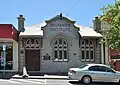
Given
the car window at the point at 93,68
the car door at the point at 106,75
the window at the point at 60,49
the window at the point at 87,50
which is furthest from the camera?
the window at the point at 87,50

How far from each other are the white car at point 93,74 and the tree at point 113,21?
2.03m

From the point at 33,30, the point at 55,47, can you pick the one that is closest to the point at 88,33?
the point at 55,47

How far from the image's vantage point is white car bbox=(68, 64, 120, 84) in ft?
81.5

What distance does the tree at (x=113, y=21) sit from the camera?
982 inches

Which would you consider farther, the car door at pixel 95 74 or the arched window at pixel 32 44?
the arched window at pixel 32 44

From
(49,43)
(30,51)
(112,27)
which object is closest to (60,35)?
(49,43)

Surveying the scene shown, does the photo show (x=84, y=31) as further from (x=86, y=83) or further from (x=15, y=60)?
(x=86, y=83)

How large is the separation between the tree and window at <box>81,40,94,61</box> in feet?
30.2

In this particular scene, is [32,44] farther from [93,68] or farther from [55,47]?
[93,68]

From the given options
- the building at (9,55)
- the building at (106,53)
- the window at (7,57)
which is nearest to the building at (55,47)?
the building at (9,55)

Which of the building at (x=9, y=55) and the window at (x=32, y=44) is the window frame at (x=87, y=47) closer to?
the window at (x=32, y=44)

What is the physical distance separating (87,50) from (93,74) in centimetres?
1093

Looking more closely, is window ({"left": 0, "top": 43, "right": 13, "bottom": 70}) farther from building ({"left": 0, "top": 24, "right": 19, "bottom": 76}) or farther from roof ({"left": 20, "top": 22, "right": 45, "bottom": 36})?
roof ({"left": 20, "top": 22, "right": 45, "bottom": 36})

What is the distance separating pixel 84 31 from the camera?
1437 inches
